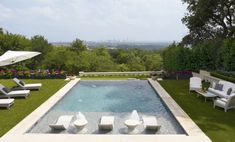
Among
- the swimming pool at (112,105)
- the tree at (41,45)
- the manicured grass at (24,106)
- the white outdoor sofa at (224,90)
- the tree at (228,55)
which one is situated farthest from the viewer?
the tree at (41,45)

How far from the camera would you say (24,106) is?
13898 millimetres

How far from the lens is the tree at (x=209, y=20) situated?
30828mm

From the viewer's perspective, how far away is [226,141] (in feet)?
29.8

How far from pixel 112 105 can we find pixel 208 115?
494 centimetres

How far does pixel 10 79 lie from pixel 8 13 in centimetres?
1950

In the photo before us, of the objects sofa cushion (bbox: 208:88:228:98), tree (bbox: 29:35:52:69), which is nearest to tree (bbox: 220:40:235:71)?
sofa cushion (bbox: 208:88:228:98)

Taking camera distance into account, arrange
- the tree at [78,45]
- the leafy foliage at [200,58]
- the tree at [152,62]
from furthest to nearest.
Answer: the tree at [152,62], the tree at [78,45], the leafy foliage at [200,58]

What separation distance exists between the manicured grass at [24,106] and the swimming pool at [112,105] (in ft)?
2.98

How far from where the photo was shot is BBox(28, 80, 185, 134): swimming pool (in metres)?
10.7

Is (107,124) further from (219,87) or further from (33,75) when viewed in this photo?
(33,75)

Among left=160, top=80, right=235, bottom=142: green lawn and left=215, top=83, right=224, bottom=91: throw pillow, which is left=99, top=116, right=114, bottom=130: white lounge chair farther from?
left=215, top=83, right=224, bottom=91: throw pillow

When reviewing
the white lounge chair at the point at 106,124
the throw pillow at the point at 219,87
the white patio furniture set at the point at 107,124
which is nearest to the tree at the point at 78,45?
the throw pillow at the point at 219,87

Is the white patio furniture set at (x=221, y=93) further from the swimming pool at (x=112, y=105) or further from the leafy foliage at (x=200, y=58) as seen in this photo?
the leafy foliage at (x=200, y=58)

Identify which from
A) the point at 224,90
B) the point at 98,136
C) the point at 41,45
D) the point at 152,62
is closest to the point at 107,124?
the point at 98,136
